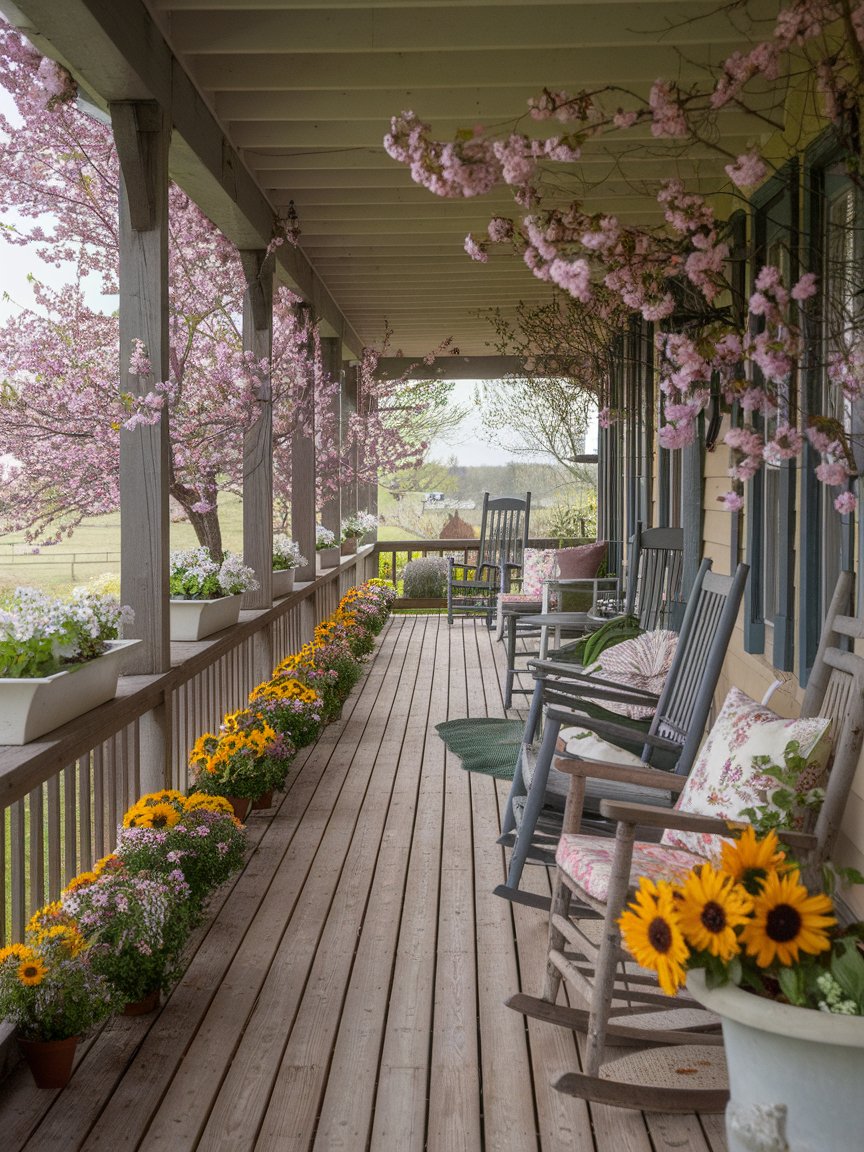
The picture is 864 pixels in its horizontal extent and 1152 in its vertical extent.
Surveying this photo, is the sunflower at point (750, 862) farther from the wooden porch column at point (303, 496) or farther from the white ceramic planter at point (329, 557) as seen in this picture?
the white ceramic planter at point (329, 557)

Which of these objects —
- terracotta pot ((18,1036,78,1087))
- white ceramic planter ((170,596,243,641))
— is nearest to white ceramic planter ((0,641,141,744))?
terracotta pot ((18,1036,78,1087))

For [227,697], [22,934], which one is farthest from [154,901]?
[227,697]

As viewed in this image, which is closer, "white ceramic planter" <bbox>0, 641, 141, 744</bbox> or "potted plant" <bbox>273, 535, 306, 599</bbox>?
"white ceramic planter" <bbox>0, 641, 141, 744</bbox>

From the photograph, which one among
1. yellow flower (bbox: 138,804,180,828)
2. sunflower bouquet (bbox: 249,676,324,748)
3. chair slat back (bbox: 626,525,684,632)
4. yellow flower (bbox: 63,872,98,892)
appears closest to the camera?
yellow flower (bbox: 63,872,98,892)

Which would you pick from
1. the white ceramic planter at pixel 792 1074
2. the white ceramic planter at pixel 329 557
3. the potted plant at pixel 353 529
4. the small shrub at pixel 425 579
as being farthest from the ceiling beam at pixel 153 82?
the small shrub at pixel 425 579

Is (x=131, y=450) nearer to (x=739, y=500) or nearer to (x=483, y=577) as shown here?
(x=739, y=500)

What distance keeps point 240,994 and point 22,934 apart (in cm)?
53

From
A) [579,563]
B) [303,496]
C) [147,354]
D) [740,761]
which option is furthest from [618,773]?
[579,563]

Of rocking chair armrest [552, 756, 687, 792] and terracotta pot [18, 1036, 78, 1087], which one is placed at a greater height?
rocking chair armrest [552, 756, 687, 792]

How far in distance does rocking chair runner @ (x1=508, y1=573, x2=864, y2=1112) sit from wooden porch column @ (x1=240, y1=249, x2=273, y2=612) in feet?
9.49

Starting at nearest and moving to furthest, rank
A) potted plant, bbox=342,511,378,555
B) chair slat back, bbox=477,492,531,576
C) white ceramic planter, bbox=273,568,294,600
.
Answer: white ceramic planter, bbox=273,568,294,600 → potted plant, bbox=342,511,378,555 → chair slat back, bbox=477,492,531,576

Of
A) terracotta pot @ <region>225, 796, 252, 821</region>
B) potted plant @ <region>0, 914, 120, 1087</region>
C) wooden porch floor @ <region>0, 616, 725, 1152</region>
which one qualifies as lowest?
wooden porch floor @ <region>0, 616, 725, 1152</region>

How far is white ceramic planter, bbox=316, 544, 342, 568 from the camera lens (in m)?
8.16

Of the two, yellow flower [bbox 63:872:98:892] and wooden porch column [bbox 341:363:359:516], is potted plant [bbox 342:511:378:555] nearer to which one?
wooden porch column [bbox 341:363:359:516]
